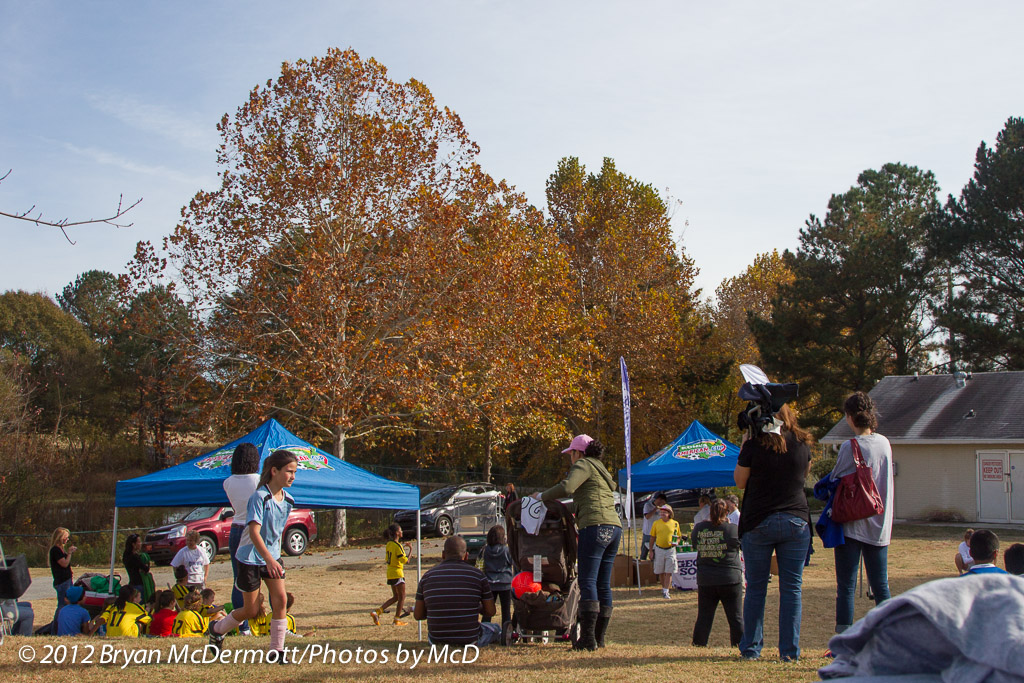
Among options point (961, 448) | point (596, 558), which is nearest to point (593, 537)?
point (596, 558)

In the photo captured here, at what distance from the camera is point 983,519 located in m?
26.8

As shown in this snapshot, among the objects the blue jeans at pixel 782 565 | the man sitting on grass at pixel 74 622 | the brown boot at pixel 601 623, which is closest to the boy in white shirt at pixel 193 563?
the man sitting on grass at pixel 74 622

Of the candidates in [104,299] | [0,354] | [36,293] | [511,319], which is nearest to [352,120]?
[511,319]

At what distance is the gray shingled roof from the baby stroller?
24.2 metres

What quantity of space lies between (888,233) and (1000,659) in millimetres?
40903

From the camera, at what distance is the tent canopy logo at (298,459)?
9625 mm

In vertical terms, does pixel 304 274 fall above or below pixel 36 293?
below

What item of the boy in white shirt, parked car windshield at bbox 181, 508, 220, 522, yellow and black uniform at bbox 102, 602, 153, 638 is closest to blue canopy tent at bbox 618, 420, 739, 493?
the boy in white shirt

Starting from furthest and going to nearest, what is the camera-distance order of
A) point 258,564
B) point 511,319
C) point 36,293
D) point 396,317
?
point 36,293
point 511,319
point 396,317
point 258,564

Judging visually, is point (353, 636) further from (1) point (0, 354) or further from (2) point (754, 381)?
(1) point (0, 354)

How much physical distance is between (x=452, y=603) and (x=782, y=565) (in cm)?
280

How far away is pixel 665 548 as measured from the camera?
13.2 m

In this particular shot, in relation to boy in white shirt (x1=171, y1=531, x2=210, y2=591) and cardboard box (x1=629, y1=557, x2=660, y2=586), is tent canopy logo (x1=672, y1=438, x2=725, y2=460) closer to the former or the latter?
cardboard box (x1=629, y1=557, x2=660, y2=586)

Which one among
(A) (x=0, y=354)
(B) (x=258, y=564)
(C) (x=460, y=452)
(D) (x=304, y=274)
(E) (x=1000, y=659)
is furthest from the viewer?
(C) (x=460, y=452)
